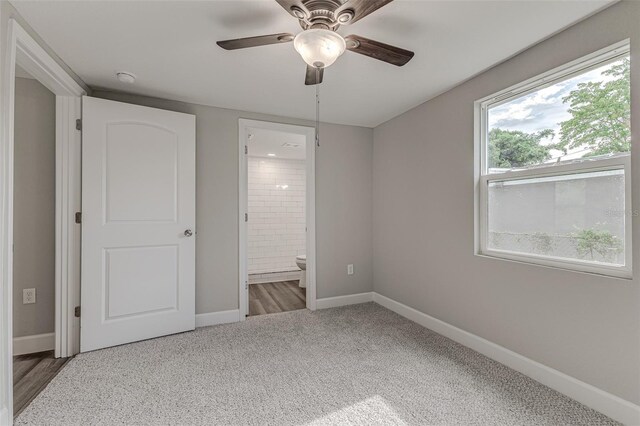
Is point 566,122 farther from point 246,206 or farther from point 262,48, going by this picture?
point 246,206

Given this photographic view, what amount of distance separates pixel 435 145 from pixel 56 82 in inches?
122

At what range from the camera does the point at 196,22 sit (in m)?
1.66

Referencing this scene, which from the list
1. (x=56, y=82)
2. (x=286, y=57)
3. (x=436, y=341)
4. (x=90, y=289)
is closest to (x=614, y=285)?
(x=436, y=341)

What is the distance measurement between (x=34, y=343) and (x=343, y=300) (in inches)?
114

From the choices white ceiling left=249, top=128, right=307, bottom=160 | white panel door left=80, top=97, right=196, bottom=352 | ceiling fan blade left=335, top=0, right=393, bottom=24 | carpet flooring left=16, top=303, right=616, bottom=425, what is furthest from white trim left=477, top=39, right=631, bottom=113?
white panel door left=80, top=97, right=196, bottom=352

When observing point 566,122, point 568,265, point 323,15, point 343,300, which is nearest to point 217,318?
point 343,300

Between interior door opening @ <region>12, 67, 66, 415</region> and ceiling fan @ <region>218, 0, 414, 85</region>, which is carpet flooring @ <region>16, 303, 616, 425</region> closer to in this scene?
interior door opening @ <region>12, 67, 66, 415</region>

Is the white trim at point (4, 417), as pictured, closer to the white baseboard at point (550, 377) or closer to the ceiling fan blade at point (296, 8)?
the ceiling fan blade at point (296, 8)

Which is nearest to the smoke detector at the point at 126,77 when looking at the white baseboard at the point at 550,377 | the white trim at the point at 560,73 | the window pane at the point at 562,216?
the white trim at the point at 560,73

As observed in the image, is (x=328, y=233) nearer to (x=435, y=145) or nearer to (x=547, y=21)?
(x=435, y=145)

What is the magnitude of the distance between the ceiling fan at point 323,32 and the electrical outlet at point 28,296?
258 cm

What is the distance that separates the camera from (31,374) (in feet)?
6.67

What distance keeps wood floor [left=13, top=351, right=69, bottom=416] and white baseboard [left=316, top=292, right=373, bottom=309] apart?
7.65 feet

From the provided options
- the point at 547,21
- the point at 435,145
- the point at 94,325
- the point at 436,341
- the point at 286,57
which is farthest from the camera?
the point at 435,145
